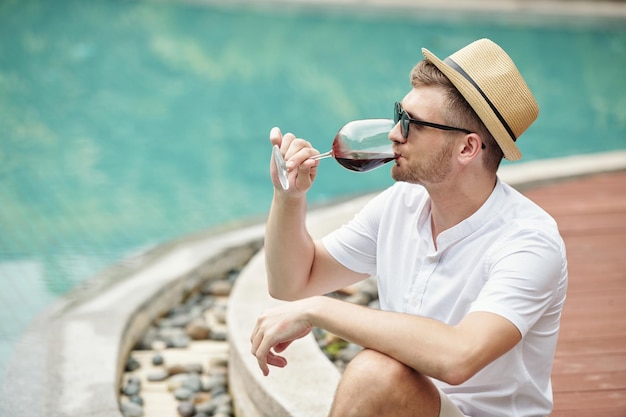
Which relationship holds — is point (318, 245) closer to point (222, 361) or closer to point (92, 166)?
point (222, 361)

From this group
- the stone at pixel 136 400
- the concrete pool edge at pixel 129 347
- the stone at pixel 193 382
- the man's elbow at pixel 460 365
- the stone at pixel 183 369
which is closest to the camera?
the man's elbow at pixel 460 365

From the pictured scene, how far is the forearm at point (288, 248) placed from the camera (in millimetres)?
2482

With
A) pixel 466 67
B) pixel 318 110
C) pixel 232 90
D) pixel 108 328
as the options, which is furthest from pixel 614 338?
pixel 232 90

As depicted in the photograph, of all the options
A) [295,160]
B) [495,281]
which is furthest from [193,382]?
[495,281]

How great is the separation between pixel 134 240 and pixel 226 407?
3125 mm

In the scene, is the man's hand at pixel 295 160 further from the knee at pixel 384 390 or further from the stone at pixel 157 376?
the stone at pixel 157 376

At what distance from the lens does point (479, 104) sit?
2.19m

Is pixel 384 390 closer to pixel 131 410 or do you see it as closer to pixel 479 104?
pixel 479 104

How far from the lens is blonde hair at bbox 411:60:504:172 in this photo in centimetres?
224

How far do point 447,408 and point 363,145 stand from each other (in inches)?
27.1

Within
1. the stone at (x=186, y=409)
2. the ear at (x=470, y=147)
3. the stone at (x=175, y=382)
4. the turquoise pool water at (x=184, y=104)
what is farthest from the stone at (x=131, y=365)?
the ear at (x=470, y=147)

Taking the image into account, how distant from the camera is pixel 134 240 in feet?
20.7

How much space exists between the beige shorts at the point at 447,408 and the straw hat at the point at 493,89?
0.61 meters

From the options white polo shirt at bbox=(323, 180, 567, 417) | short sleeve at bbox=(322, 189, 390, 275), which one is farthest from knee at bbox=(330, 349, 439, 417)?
short sleeve at bbox=(322, 189, 390, 275)
